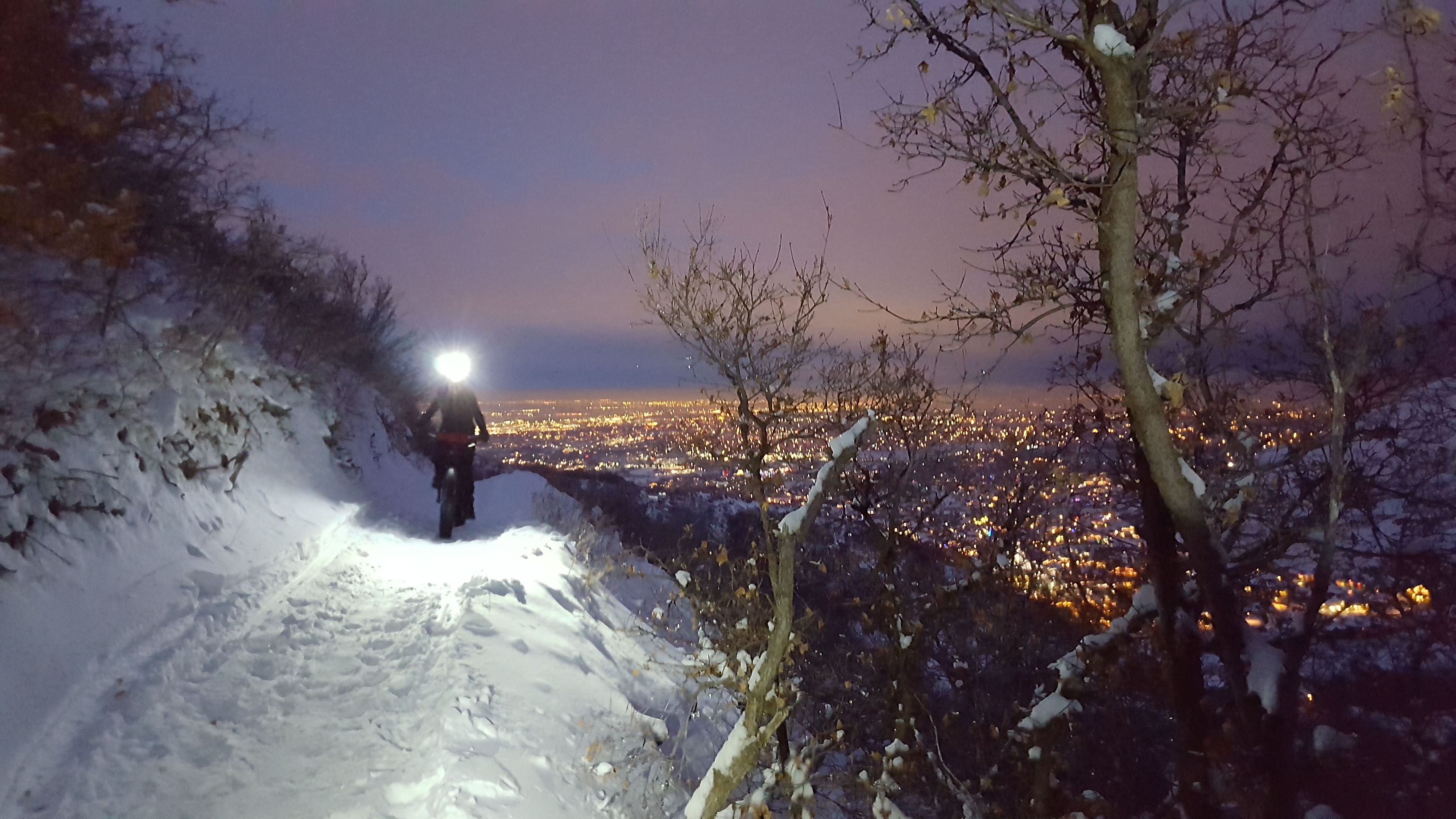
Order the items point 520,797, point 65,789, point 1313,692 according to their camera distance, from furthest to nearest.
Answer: point 1313,692
point 520,797
point 65,789

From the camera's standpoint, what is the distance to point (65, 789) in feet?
13.4

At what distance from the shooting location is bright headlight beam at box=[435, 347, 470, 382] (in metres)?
10.1

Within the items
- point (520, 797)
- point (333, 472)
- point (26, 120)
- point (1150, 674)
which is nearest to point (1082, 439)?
point (1150, 674)

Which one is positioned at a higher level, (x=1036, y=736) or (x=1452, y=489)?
(x=1452, y=489)

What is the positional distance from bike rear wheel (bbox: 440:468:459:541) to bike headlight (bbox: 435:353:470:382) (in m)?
1.48

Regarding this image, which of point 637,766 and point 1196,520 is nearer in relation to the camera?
point 1196,520

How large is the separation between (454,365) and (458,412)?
2.55ft

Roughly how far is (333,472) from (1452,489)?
18.3 m

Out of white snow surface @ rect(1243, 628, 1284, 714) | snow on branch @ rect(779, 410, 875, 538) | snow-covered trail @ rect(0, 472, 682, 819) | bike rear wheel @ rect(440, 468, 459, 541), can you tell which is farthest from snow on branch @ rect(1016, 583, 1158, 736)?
bike rear wheel @ rect(440, 468, 459, 541)

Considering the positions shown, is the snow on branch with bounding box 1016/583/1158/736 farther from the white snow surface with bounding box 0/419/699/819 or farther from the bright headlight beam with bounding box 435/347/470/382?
the bright headlight beam with bounding box 435/347/470/382

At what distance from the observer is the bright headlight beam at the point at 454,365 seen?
10125 mm

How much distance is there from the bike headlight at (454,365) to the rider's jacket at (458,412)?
25 cm

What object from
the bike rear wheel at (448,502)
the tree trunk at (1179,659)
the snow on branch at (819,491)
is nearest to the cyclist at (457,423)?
the bike rear wheel at (448,502)

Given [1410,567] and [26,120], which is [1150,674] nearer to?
[1410,567]
